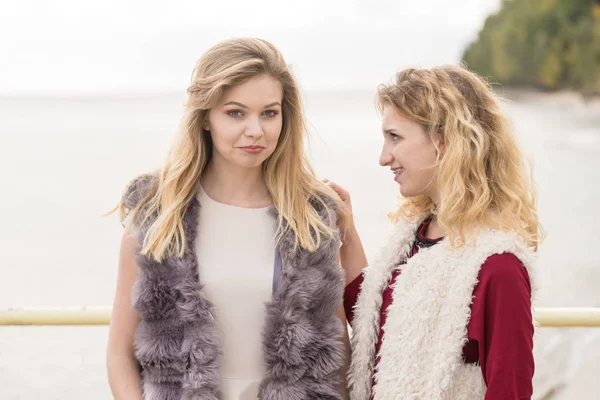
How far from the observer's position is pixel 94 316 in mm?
2463

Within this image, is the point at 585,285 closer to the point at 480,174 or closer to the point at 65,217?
the point at 480,174

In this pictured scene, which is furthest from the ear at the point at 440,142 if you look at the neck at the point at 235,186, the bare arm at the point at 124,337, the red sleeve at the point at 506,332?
the bare arm at the point at 124,337

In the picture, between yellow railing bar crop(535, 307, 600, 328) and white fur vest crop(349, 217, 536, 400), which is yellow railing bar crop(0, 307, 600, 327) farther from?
white fur vest crop(349, 217, 536, 400)

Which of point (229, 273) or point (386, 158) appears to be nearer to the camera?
point (386, 158)

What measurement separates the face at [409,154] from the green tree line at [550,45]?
29.3 m

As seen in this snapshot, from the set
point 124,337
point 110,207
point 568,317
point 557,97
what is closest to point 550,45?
point 557,97

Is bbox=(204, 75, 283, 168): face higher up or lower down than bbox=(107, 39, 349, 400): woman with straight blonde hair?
higher up

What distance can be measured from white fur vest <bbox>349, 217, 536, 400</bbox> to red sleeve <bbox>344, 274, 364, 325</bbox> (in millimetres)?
145

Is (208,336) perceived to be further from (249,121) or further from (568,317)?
(568,317)

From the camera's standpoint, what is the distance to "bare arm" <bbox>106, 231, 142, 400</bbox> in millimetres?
2268

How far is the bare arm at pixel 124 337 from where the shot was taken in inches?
89.3

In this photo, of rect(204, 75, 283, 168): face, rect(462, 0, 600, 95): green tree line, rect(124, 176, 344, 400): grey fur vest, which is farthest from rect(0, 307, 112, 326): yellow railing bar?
rect(462, 0, 600, 95): green tree line

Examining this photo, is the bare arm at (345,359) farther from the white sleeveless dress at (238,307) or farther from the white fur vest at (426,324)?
the white sleeveless dress at (238,307)

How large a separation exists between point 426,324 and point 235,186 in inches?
30.4
